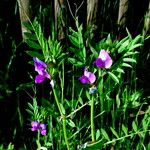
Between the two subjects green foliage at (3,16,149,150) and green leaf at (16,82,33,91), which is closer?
green foliage at (3,16,149,150)

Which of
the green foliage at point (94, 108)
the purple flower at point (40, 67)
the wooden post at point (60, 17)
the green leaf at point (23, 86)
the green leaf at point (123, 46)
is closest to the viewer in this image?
the purple flower at point (40, 67)

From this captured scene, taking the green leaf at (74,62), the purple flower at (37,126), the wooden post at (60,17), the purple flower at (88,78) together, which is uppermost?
the wooden post at (60,17)

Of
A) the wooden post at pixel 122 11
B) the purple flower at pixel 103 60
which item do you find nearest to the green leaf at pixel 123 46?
the purple flower at pixel 103 60

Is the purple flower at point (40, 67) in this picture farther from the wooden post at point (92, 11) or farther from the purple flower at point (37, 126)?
the wooden post at point (92, 11)

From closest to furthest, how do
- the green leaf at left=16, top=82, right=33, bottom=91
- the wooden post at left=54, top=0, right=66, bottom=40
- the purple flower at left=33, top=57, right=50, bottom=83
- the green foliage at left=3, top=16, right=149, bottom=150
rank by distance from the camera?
the purple flower at left=33, top=57, right=50, bottom=83 < the green foliage at left=3, top=16, right=149, bottom=150 < the wooden post at left=54, top=0, right=66, bottom=40 < the green leaf at left=16, top=82, right=33, bottom=91

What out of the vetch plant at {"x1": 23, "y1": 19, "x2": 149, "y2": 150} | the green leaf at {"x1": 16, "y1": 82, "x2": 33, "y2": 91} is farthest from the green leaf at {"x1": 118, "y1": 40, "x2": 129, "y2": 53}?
the green leaf at {"x1": 16, "y1": 82, "x2": 33, "y2": 91}

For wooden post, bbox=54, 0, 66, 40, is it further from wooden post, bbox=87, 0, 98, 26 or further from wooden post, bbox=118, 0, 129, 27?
wooden post, bbox=118, 0, 129, 27

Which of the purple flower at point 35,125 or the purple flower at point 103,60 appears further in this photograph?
the purple flower at point 35,125

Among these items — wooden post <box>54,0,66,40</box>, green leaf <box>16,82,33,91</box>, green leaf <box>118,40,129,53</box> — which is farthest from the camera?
green leaf <box>16,82,33,91</box>

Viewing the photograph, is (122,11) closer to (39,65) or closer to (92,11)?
(92,11)

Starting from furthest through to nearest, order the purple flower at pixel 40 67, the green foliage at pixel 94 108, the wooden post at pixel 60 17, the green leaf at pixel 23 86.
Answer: the green leaf at pixel 23 86 → the wooden post at pixel 60 17 → the green foliage at pixel 94 108 → the purple flower at pixel 40 67
